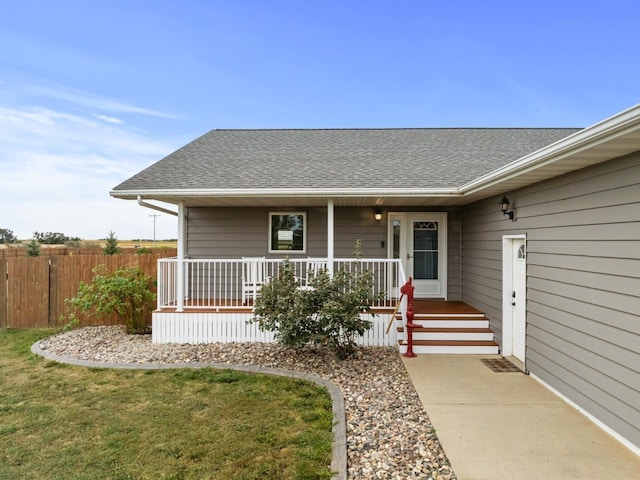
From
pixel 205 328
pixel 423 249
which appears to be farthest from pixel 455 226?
pixel 205 328

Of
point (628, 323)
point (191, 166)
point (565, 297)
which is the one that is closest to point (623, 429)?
point (628, 323)

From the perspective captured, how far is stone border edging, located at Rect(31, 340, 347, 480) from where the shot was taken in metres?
2.89

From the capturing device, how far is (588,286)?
3.73 m

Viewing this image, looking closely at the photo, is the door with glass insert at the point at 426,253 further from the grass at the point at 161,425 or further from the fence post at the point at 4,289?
the fence post at the point at 4,289

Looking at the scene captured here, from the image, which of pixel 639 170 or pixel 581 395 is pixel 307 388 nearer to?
pixel 581 395

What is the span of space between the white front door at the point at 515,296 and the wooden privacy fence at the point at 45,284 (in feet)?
23.9

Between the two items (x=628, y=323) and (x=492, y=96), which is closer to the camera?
(x=628, y=323)

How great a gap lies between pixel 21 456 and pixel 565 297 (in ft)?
18.7

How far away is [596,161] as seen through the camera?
3.50 metres

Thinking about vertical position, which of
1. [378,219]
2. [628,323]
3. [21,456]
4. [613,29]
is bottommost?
[21,456]

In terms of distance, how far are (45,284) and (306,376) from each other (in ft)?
23.2

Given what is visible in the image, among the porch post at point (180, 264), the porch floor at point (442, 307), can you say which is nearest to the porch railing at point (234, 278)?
the porch post at point (180, 264)

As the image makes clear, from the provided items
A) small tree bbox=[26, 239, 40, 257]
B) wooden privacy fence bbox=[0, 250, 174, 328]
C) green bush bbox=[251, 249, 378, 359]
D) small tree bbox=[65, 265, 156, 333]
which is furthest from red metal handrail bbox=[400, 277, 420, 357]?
small tree bbox=[26, 239, 40, 257]

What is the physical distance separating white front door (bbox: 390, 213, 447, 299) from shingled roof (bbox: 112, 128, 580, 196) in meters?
1.35
